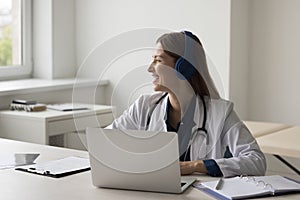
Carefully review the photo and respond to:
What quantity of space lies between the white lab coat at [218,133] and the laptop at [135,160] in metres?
0.30

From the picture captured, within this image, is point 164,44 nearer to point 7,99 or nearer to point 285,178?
point 285,178

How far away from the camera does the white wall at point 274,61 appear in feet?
13.7

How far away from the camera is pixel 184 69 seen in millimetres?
2334

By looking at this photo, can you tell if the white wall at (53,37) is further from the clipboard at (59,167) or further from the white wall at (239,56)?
the clipboard at (59,167)

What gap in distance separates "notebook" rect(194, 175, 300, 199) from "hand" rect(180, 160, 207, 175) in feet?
0.38

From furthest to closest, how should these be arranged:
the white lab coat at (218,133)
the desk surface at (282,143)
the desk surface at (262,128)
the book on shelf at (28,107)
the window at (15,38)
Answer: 1. the window at (15,38)
2. the book on shelf at (28,107)
3. the desk surface at (262,128)
4. the desk surface at (282,143)
5. the white lab coat at (218,133)

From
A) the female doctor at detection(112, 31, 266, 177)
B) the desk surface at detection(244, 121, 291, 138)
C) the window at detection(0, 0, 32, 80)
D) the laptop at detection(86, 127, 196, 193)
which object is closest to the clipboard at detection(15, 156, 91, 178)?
the laptop at detection(86, 127, 196, 193)

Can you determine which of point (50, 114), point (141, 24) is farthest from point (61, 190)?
point (141, 24)

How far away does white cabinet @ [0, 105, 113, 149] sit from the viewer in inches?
146

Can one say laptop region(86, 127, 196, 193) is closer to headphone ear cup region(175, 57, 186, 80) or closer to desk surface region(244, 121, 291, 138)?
headphone ear cup region(175, 57, 186, 80)

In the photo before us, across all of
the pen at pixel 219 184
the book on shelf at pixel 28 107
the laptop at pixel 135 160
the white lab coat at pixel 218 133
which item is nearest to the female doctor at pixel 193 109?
the white lab coat at pixel 218 133

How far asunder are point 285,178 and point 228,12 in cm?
222

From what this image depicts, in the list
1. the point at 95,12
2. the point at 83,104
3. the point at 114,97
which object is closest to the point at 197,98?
the point at 83,104

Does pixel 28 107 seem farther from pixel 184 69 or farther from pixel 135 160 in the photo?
pixel 135 160
